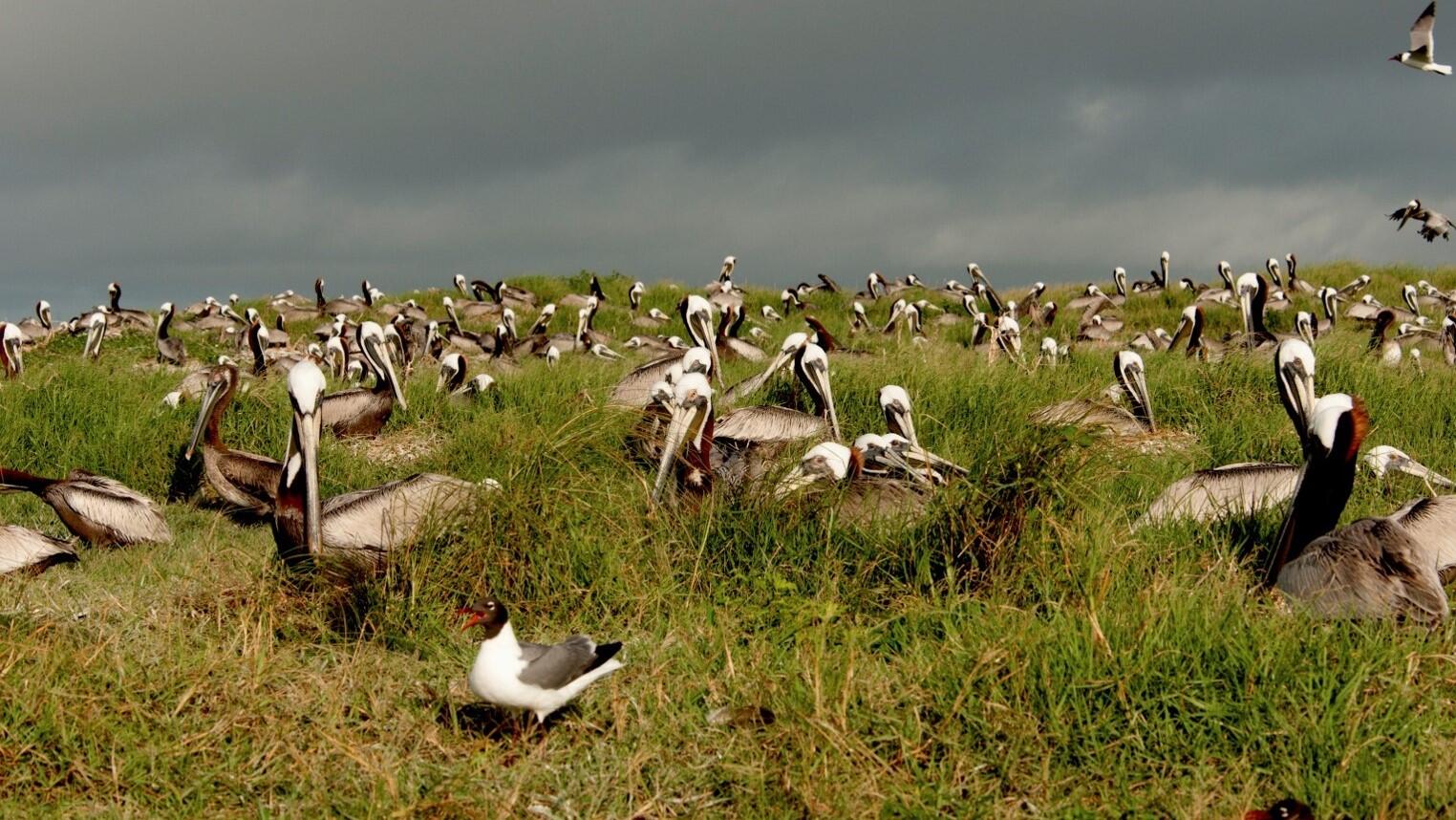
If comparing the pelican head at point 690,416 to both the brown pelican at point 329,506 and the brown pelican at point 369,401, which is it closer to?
the brown pelican at point 329,506

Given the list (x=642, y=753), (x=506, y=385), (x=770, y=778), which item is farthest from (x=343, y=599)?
(x=506, y=385)

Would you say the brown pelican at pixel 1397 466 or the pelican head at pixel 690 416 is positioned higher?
the pelican head at pixel 690 416

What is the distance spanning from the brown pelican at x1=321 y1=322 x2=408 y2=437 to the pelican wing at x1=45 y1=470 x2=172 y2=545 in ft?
6.52

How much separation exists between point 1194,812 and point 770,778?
49.5 inches

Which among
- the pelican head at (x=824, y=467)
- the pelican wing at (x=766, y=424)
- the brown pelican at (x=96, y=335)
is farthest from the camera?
the brown pelican at (x=96, y=335)

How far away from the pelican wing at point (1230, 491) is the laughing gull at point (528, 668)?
3.17 metres

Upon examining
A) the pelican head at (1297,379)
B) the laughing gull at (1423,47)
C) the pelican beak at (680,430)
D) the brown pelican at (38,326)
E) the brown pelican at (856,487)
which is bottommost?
the brown pelican at (38,326)

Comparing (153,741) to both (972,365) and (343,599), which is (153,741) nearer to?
(343,599)

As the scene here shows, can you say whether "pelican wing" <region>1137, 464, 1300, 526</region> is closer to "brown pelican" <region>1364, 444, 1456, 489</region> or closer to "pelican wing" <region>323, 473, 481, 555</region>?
"brown pelican" <region>1364, 444, 1456, 489</region>

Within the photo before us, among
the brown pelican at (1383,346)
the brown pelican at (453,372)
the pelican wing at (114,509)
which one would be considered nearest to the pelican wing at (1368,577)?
the pelican wing at (114,509)

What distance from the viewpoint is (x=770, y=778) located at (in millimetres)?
3467

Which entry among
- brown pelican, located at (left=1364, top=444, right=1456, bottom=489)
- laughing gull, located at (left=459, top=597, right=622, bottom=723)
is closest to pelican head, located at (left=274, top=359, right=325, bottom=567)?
laughing gull, located at (left=459, top=597, right=622, bottom=723)

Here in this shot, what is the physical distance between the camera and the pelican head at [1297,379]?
19.7ft

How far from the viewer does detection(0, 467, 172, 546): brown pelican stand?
271 inches
